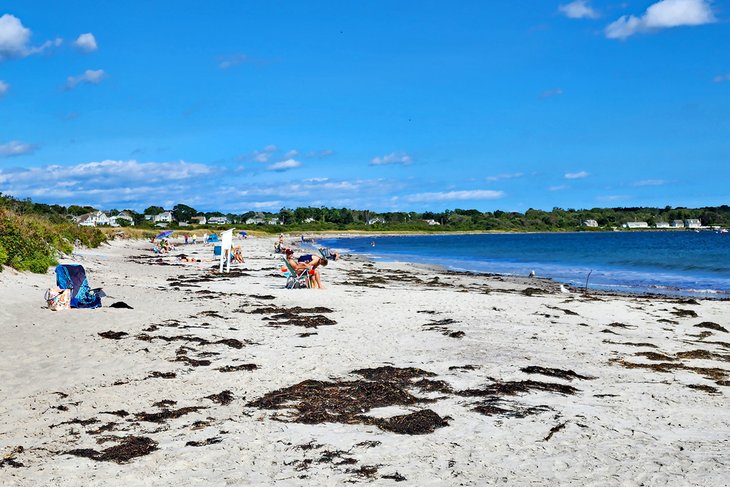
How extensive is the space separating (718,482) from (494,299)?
12108mm

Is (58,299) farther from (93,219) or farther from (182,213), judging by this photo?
(182,213)

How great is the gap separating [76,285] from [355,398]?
8.04 meters

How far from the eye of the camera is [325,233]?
439 ft

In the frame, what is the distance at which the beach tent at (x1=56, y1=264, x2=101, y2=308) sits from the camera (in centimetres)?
1185

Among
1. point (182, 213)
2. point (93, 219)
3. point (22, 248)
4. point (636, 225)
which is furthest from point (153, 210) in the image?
point (22, 248)

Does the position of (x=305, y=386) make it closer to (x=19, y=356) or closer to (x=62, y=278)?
(x=19, y=356)

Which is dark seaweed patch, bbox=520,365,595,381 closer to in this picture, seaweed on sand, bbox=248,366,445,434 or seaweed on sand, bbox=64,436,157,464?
seaweed on sand, bbox=248,366,445,434

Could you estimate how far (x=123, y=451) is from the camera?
505 centimetres

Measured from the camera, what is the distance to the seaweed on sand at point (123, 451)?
193 inches

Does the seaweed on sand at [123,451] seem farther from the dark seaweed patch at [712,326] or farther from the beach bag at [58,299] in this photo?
the dark seaweed patch at [712,326]

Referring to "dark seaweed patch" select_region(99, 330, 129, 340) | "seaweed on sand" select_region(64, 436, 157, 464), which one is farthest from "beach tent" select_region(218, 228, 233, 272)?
"seaweed on sand" select_region(64, 436, 157, 464)

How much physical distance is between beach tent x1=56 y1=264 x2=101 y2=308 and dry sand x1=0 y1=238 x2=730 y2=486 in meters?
0.62

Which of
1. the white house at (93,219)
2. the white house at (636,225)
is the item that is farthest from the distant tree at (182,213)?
the white house at (636,225)

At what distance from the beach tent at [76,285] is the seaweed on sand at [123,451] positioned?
758cm
